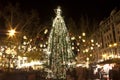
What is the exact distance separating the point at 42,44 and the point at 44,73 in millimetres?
25034

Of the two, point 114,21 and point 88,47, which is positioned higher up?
point 114,21

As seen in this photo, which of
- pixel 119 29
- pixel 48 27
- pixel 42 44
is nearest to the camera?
pixel 48 27

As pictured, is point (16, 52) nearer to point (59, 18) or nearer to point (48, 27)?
point (48, 27)

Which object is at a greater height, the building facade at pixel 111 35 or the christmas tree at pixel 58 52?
the building facade at pixel 111 35

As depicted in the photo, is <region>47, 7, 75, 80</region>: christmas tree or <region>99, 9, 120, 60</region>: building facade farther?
<region>99, 9, 120, 60</region>: building facade

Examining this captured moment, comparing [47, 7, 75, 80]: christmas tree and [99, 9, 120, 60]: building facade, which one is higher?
[99, 9, 120, 60]: building facade

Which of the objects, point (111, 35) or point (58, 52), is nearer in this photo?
point (58, 52)

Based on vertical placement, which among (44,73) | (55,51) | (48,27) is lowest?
(44,73)

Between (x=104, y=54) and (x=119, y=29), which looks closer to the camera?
(x=119, y=29)

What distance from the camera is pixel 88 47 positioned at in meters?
58.9

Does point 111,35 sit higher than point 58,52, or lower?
higher

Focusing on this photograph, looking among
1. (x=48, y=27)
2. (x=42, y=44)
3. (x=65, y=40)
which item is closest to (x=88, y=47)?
(x=42, y=44)

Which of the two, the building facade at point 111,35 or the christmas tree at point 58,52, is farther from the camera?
the building facade at point 111,35

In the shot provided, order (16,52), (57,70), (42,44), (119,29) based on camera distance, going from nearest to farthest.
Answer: (57,70)
(16,52)
(42,44)
(119,29)
